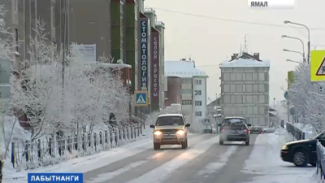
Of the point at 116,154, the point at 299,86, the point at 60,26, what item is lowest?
the point at 116,154

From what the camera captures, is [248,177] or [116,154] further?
[116,154]

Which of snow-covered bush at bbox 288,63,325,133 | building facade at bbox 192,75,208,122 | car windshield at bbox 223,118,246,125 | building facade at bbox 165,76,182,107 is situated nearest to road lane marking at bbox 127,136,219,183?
snow-covered bush at bbox 288,63,325,133

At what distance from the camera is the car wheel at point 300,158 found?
24.2 m

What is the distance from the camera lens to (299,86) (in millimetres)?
51500

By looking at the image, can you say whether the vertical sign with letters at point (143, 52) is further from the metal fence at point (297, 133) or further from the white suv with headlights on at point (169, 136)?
the white suv with headlights on at point (169, 136)

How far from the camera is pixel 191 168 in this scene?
24.4 meters

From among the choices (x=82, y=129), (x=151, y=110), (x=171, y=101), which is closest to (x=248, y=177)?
(x=82, y=129)

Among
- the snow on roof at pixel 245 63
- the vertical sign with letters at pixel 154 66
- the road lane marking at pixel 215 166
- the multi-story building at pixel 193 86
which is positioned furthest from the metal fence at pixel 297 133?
the multi-story building at pixel 193 86

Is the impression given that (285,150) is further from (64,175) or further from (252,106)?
(252,106)

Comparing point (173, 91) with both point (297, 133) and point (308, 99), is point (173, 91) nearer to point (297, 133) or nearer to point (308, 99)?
point (308, 99)

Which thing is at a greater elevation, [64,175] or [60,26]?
[60,26]

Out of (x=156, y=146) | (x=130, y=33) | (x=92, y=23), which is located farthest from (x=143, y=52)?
(x=156, y=146)

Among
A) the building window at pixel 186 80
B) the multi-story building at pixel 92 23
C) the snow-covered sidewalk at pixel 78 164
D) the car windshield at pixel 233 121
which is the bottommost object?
the snow-covered sidewalk at pixel 78 164

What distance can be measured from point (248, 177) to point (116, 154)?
13368 millimetres
